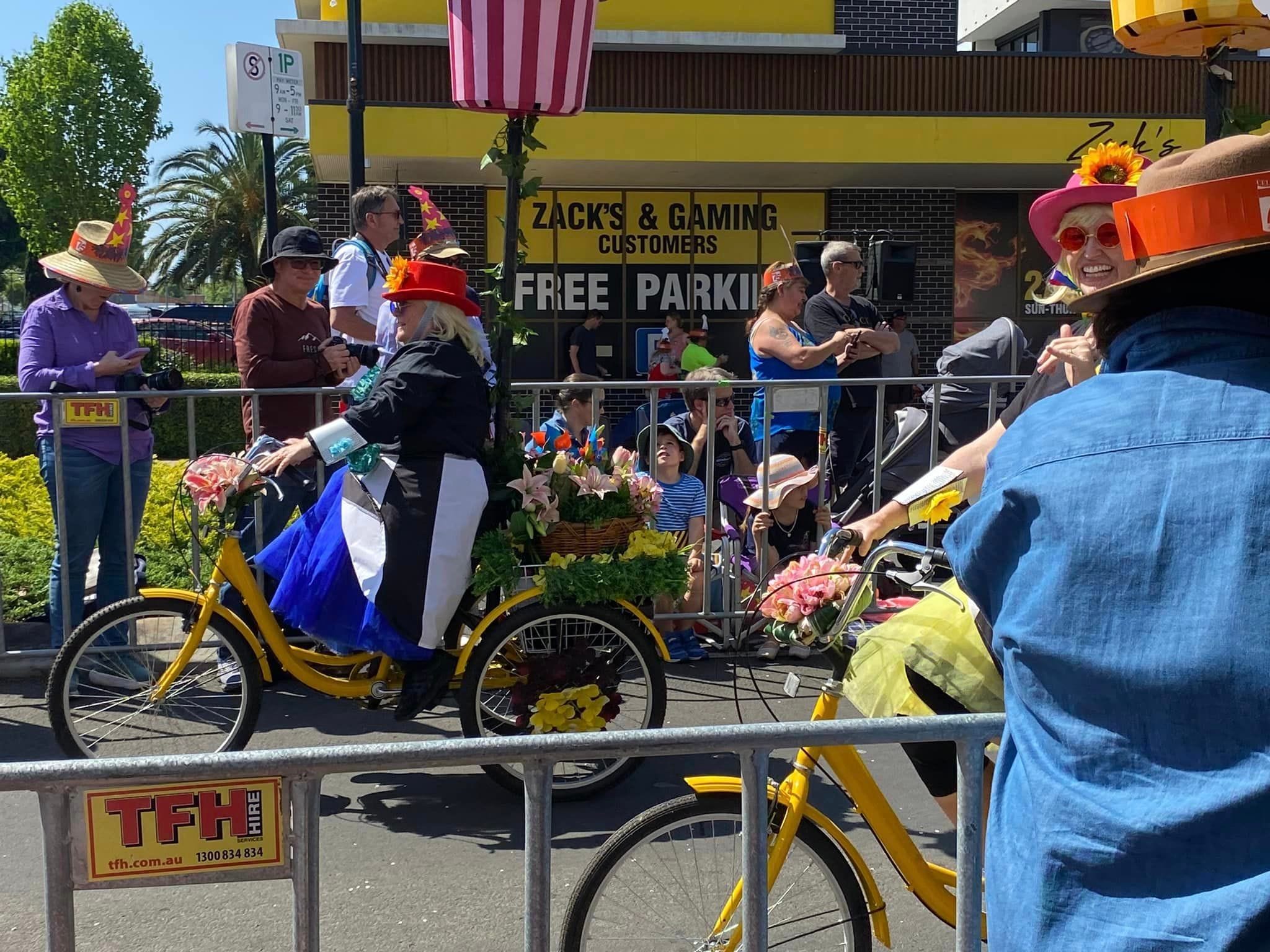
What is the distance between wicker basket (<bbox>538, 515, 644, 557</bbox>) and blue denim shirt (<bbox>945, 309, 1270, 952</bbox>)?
3.17 meters

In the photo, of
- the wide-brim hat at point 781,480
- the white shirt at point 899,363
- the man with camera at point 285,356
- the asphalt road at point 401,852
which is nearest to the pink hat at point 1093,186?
the asphalt road at point 401,852

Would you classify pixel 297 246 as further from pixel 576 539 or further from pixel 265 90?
pixel 265 90

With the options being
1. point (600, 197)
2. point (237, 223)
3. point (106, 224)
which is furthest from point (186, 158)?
point (106, 224)

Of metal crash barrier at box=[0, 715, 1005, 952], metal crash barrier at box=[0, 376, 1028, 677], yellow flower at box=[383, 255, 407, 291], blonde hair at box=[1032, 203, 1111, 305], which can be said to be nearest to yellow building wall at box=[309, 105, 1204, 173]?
metal crash barrier at box=[0, 376, 1028, 677]

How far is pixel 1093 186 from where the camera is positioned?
3.48 meters

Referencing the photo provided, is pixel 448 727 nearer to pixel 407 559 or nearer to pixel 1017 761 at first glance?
pixel 407 559

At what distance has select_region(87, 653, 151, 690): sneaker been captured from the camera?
15.2ft

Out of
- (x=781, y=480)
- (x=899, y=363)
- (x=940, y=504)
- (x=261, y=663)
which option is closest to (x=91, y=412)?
(x=261, y=663)

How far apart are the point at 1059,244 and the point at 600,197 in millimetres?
14232

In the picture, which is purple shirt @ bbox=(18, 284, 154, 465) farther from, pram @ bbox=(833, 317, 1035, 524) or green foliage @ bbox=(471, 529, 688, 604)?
pram @ bbox=(833, 317, 1035, 524)

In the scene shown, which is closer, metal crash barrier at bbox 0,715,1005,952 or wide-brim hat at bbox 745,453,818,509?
metal crash barrier at bbox 0,715,1005,952

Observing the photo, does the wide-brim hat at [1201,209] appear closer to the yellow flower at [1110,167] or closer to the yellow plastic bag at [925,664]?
the yellow plastic bag at [925,664]

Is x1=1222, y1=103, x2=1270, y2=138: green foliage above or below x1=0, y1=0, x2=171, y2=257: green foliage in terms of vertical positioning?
below

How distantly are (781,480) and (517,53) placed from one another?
2.63 metres
